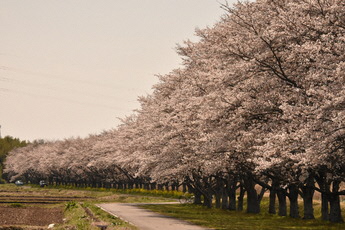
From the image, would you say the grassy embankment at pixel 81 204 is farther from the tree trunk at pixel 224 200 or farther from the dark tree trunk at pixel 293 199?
the tree trunk at pixel 224 200

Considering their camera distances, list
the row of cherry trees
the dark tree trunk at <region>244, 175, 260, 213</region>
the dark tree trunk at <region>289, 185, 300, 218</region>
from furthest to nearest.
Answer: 1. the dark tree trunk at <region>244, 175, 260, 213</region>
2. the dark tree trunk at <region>289, 185, 300, 218</region>
3. the row of cherry trees

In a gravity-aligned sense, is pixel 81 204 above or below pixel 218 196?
below

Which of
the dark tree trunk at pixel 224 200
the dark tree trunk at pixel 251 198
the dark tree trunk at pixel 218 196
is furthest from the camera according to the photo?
the dark tree trunk at pixel 218 196

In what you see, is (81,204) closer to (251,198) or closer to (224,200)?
(224,200)

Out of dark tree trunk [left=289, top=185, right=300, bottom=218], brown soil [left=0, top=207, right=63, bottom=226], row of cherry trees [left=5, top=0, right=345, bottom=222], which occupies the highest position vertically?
row of cherry trees [left=5, top=0, right=345, bottom=222]

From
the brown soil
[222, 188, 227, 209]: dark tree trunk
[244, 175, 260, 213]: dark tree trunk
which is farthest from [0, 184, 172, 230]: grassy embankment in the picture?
[222, 188, 227, 209]: dark tree trunk

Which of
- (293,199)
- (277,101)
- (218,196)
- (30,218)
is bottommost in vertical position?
(30,218)

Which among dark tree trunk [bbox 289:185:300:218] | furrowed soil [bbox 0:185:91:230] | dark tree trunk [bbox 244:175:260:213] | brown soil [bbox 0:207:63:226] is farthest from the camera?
dark tree trunk [bbox 244:175:260:213]

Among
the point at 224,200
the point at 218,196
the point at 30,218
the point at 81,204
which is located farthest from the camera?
the point at 81,204

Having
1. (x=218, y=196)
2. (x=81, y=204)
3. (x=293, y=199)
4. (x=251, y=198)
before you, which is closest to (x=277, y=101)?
(x=293, y=199)

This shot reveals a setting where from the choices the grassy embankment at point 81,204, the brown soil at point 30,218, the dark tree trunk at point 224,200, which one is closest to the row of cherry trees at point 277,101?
the dark tree trunk at point 224,200

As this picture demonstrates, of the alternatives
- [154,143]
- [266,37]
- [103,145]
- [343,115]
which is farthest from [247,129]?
[103,145]

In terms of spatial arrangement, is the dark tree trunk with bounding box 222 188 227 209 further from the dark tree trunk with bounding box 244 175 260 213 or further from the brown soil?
the brown soil

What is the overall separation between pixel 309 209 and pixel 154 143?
16744 millimetres
